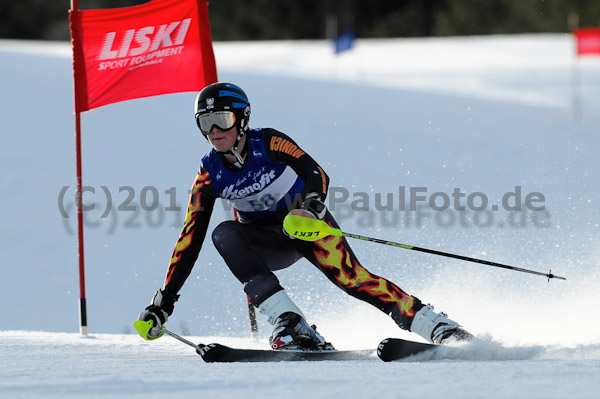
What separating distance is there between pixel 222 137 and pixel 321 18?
23614mm

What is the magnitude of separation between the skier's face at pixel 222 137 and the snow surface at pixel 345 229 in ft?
3.21

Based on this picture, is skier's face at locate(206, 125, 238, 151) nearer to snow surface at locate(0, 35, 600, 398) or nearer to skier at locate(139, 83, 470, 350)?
skier at locate(139, 83, 470, 350)

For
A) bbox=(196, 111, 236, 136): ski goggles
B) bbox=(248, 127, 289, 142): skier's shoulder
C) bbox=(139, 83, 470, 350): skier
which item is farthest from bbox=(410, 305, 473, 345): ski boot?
bbox=(196, 111, 236, 136): ski goggles

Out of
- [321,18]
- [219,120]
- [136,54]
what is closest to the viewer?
[219,120]

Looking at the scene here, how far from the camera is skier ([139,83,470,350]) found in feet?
12.4

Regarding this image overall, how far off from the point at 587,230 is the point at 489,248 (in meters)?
0.71

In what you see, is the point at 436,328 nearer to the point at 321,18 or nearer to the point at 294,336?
the point at 294,336

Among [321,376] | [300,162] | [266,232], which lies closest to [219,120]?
[300,162]

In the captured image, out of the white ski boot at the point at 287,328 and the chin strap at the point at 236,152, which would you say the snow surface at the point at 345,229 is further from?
the chin strap at the point at 236,152

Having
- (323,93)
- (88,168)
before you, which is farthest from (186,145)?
(323,93)

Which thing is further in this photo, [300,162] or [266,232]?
[266,232]

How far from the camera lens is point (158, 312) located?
3938 mm

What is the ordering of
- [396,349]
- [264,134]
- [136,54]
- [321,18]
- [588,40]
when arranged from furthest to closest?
[321,18] < [588,40] < [136,54] < [264,134] < [396,349]

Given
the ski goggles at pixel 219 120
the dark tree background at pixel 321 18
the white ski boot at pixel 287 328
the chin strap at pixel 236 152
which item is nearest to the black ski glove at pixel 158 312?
the white ski boot at pixel 287 328
